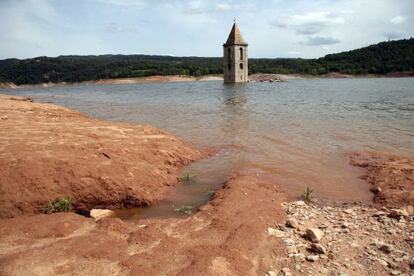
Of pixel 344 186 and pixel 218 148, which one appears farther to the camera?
pixel 218 148

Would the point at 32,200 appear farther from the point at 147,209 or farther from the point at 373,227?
the point at 373,227

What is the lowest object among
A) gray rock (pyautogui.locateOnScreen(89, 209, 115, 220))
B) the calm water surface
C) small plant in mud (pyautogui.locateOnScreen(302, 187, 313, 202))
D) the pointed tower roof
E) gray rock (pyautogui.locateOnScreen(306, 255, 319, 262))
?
the calm water surface

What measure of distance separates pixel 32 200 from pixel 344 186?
6166 millimetres

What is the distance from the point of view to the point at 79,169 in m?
7.24

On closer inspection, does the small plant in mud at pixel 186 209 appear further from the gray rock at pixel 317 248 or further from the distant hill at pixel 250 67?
the distant hill at pixel 250 67

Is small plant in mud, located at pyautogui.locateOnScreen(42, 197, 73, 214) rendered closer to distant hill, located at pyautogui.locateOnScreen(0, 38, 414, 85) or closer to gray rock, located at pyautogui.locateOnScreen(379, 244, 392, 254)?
gray rock, located at pyautogui.locateOnScreen(379, 244, 392, 254)

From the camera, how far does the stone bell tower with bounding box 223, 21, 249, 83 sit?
69.2 meters

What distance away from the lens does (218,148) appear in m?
11.9

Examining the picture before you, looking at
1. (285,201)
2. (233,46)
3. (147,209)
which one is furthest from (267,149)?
(233,46)

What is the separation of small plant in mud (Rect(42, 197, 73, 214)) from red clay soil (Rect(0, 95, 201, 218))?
0.12m

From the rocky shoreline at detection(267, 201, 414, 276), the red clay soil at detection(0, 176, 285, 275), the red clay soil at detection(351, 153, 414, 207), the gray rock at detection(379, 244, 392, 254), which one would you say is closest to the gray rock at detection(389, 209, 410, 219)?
the rocky shoreline at detection(267, 201, 414, 276)

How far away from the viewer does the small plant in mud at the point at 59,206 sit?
6287 mm

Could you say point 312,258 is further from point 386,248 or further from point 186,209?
point 186,209

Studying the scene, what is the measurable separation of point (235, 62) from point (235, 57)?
43.0 inches
